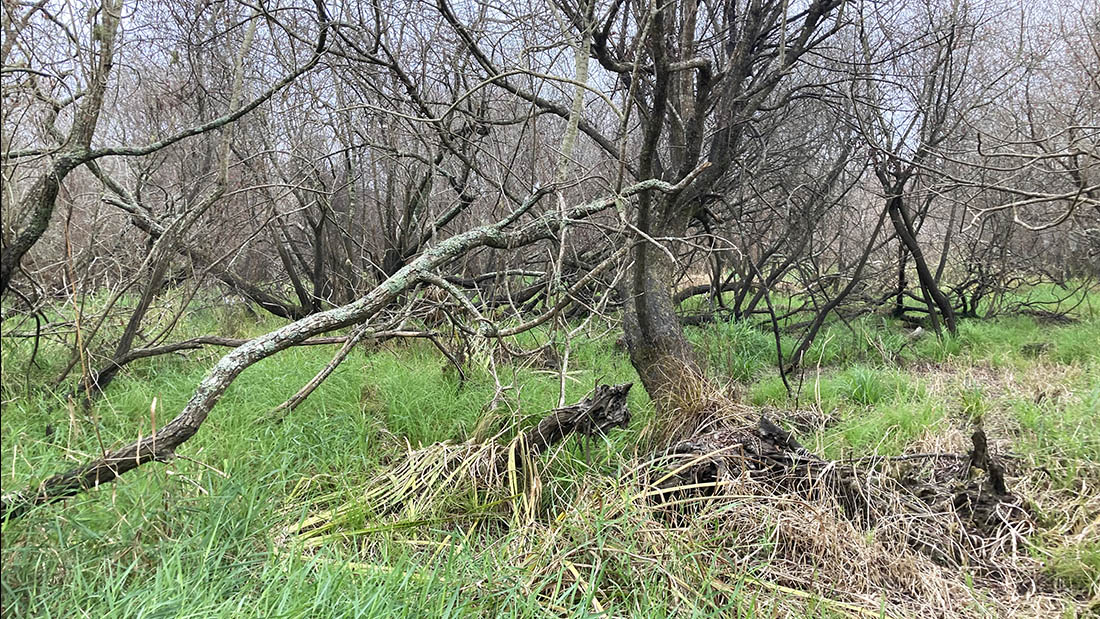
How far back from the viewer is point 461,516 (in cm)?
249

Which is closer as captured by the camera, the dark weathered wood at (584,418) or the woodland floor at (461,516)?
the woodland floor at (461,516)

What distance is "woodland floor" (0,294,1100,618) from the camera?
6.00ft

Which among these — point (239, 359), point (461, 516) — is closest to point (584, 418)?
point (461, 516)

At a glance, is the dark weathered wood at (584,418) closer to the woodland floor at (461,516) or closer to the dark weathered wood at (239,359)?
the woodland floor at (461,516)

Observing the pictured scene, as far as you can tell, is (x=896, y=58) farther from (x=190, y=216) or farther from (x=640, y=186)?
(x=190, y=216)

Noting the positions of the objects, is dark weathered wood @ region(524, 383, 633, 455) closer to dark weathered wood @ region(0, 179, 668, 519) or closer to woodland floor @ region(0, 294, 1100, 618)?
woodland floor @ region(0, 294, 1100, 618)

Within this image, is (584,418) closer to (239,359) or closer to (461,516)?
(461,516)

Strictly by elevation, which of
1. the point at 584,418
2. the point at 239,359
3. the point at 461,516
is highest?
the point at 239,359

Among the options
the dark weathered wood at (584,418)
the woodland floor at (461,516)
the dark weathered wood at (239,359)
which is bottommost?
the woodland floor at (461,516)

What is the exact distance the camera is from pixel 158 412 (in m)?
3.31

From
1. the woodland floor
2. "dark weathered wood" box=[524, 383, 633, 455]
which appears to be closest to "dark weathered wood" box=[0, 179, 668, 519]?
the woodland floor

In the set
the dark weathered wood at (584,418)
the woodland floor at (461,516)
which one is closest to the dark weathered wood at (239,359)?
the woodland floor at (461,516)

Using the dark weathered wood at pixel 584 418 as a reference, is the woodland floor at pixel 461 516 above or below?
below

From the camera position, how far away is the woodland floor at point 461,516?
72.1 inches
